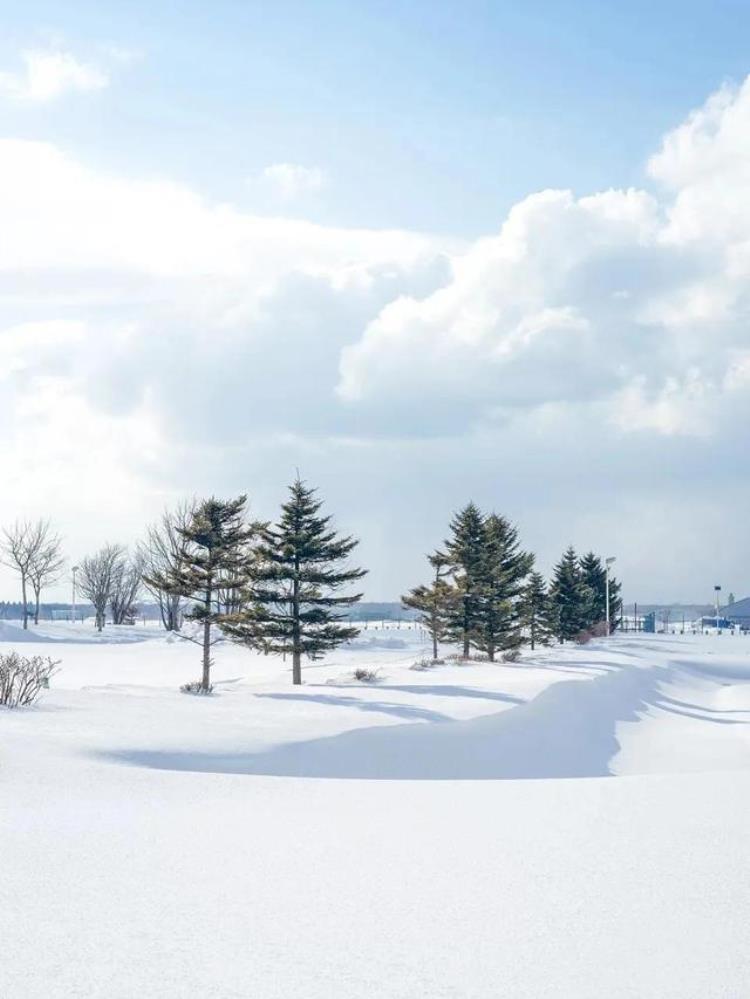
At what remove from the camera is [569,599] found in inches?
2758

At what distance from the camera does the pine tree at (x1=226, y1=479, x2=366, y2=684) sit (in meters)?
30.8

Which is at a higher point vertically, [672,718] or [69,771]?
[69,771]

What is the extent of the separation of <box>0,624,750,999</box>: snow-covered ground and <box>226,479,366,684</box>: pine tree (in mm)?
10355

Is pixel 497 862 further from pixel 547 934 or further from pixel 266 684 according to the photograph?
pixel 266 684

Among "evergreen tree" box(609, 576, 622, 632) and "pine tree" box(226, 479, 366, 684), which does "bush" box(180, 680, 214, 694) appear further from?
"evergreen tree" box(609, 576, 622, 632)

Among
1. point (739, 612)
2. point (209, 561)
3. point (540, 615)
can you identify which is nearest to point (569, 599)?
point (540, 615)

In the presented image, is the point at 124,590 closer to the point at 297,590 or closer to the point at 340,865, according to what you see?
the point at 297,590

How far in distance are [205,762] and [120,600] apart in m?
79.7

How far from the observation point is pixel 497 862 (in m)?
8.99

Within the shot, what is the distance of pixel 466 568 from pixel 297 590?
17112 mm

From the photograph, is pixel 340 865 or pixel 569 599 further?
pixel 569 599

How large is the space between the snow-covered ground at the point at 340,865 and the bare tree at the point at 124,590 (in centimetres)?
7046

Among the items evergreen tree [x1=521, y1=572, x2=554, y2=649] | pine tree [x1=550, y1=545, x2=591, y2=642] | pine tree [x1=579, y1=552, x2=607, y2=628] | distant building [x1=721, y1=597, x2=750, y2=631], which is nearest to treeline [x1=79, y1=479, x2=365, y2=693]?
evergreen tree [x1=521, y1=572, x2=554, y2=649]

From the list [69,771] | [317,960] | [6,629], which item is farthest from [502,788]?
[6,629]
